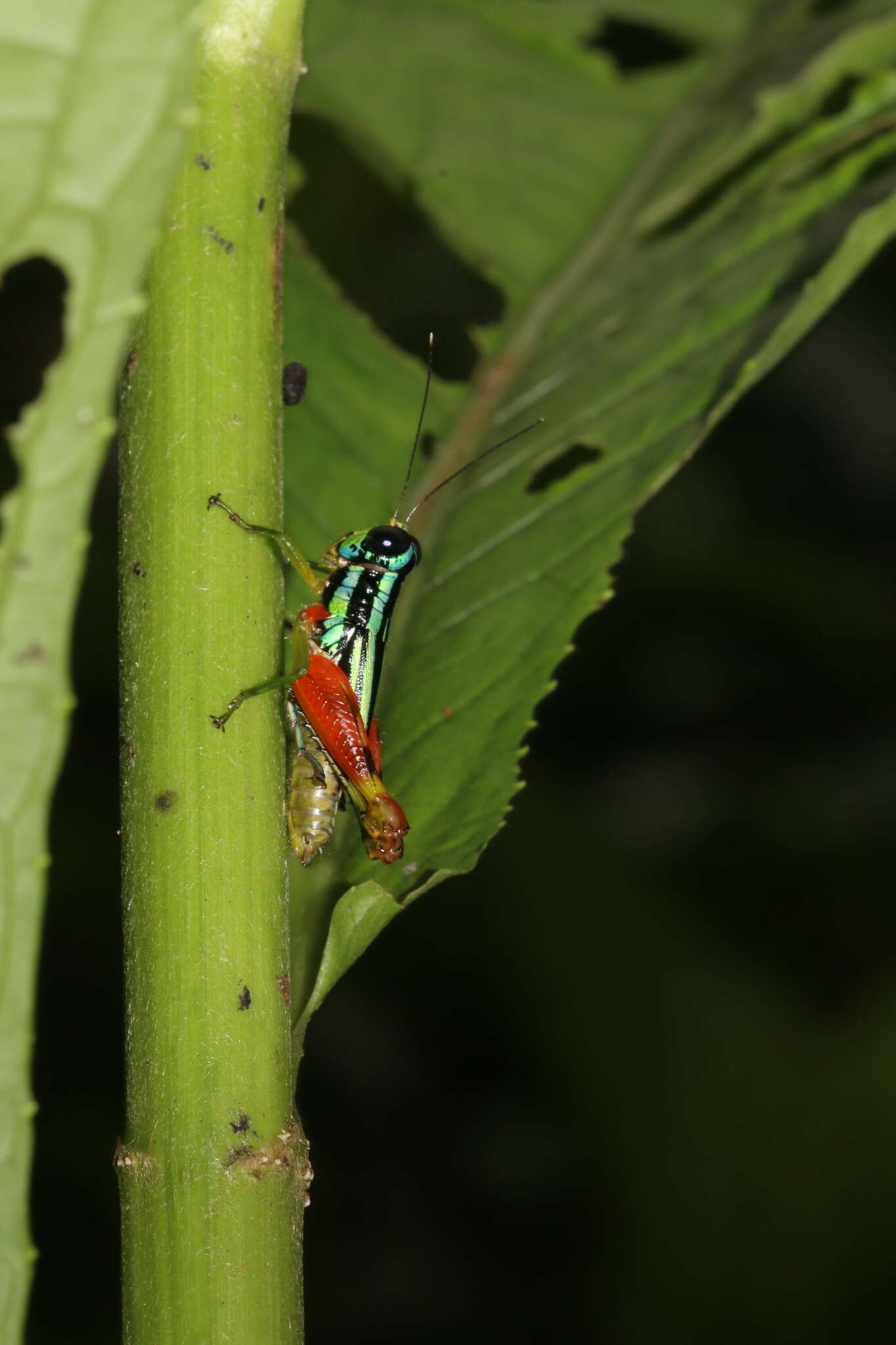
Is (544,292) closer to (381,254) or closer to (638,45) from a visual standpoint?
(638,45)

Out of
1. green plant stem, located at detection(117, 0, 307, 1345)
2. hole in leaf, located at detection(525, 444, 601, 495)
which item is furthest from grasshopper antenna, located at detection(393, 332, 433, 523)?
green plant stem, located at detection(117, 0, 307, 1345)

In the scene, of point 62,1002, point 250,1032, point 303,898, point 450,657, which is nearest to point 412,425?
point 450,657

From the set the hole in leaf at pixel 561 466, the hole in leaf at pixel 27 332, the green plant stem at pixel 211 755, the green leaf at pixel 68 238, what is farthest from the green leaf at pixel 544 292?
the hole in leaf at pixel 27 332

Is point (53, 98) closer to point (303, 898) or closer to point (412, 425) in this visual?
point (303, 898)

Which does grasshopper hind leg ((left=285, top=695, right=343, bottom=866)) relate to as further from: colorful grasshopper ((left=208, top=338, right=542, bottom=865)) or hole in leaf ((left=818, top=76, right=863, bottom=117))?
hole in leaf ((left=818, top=76, right=863, bottom=117))

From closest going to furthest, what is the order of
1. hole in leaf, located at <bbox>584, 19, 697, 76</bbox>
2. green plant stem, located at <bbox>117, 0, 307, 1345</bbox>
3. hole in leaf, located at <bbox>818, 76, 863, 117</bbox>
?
green plant stem, located at <bbox>117, 0, 307, 1345</bbox> < hole in leaf, located at <bbox>818, 76, 863, 117</bbox> < hole in leaf, located at <bbox>584, 19, 697, 76</bbox>

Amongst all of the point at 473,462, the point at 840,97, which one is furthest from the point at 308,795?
the point at 840,97

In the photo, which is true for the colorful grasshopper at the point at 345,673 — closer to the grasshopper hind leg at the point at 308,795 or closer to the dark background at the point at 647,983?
the grasshopper hind leg at the point at 308,795
